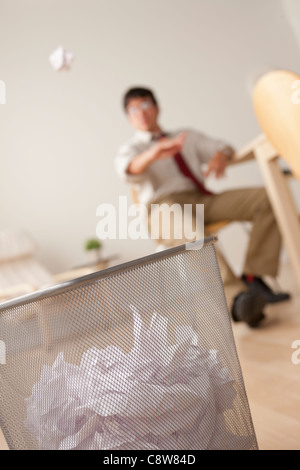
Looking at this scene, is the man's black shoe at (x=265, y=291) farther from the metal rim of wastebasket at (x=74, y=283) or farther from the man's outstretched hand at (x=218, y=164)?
the metal rim of wastebasket at (x=74, y=283)

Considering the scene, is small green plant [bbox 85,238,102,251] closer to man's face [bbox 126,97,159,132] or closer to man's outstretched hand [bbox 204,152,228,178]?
man's face [bbox 126,97,159,132]

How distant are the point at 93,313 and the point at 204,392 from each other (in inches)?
7.5

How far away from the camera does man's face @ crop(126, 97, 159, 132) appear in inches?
91.0

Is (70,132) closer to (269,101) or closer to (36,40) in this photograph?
(36,40)

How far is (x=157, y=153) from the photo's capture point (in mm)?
1771

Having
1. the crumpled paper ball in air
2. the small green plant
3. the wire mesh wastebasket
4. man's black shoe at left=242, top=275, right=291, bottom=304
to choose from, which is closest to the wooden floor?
man's black shoe at left=242, top=275, right=291, bottom=304

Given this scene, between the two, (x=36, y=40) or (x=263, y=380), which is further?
(x=36, y=40)

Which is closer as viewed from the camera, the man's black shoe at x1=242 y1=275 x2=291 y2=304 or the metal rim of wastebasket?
the metal rim of wastebasket

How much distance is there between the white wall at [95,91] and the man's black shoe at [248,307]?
1.89m

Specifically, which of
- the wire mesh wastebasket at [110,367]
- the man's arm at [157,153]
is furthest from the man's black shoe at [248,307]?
the wire mesh wastebasket at [110,367]

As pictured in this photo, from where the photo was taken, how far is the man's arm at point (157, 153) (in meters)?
1.68

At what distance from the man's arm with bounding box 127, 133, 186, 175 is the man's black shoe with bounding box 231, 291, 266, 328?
577 millimetres

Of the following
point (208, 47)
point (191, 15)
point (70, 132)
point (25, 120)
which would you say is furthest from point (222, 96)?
point (25, 120)
